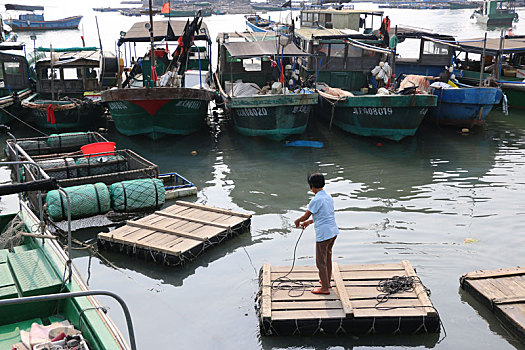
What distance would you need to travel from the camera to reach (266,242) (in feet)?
31.1

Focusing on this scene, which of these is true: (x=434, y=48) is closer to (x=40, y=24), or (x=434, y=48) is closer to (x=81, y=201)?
(x=81, y=201)

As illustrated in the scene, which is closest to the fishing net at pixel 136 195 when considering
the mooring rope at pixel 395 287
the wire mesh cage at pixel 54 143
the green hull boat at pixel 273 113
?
the wire mesh cage at pixel 54 143

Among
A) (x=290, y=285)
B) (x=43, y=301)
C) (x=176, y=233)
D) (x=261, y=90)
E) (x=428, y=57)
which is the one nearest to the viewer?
(x=43, y=301)

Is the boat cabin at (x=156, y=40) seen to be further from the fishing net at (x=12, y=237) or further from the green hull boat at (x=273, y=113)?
the fishing net at (x=12, y=237)

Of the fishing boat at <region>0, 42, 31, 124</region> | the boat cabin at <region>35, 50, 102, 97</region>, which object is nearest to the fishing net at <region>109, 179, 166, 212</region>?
the boat cabin at <region>35, 50, 102, 97</region>

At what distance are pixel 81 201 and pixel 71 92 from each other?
9738 mm

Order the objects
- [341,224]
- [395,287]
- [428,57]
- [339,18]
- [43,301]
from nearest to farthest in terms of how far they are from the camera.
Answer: [43,301] < [395,287] < [341,224] < [428,57] < [339,18]

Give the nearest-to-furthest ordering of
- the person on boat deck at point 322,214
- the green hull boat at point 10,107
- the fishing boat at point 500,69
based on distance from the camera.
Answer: the person on boat deck at point 322,214, the green hull boat at point 10,107, the fishing boat at point 500,69

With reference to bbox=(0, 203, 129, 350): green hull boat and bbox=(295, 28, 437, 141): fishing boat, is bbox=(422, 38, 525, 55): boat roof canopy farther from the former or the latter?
bbox=(0, 203, 129, 350): green hull boat

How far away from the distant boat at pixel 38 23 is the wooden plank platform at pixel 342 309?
2577 inches

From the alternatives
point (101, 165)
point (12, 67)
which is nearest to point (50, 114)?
point (12, 67)

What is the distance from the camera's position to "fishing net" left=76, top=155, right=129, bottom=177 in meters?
11.5

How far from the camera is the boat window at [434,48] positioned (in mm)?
19734

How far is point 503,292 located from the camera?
7172 mm
